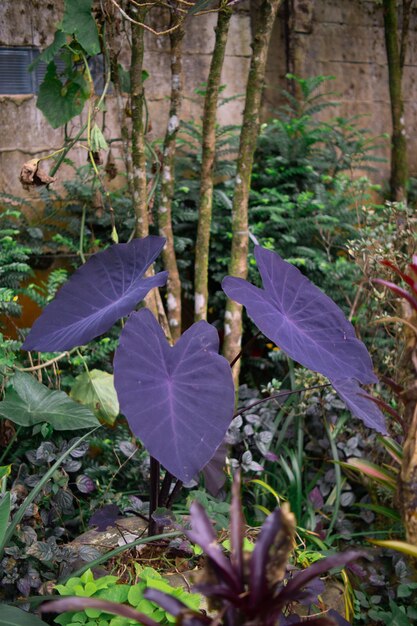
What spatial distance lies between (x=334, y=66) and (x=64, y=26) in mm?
2690

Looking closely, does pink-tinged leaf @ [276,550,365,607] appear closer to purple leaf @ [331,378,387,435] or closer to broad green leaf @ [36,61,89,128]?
purple leaf @ [331,378,387,435]

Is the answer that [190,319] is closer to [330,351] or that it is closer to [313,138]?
[313,138]

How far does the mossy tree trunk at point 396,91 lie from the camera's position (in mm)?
4547

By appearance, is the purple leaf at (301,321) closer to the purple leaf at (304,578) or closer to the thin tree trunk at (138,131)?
the purple leaf at (304,578)

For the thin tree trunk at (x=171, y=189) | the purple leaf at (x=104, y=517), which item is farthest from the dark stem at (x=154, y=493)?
the thin tree trunk at (x=171, y=189)

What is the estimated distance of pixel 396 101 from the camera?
15.1ft

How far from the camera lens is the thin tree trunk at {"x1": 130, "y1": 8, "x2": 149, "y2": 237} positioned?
2.78m

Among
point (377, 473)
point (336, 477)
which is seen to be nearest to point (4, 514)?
point (377, 473)

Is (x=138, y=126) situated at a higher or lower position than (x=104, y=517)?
higher

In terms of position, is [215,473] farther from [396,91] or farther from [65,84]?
[396,91]

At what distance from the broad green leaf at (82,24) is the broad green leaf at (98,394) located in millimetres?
1317

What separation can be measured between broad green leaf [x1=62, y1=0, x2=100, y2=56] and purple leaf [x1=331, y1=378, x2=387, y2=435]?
1648mm

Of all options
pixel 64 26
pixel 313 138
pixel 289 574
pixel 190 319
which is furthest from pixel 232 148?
pixel 289 574

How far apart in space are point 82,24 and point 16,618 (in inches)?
83.7
